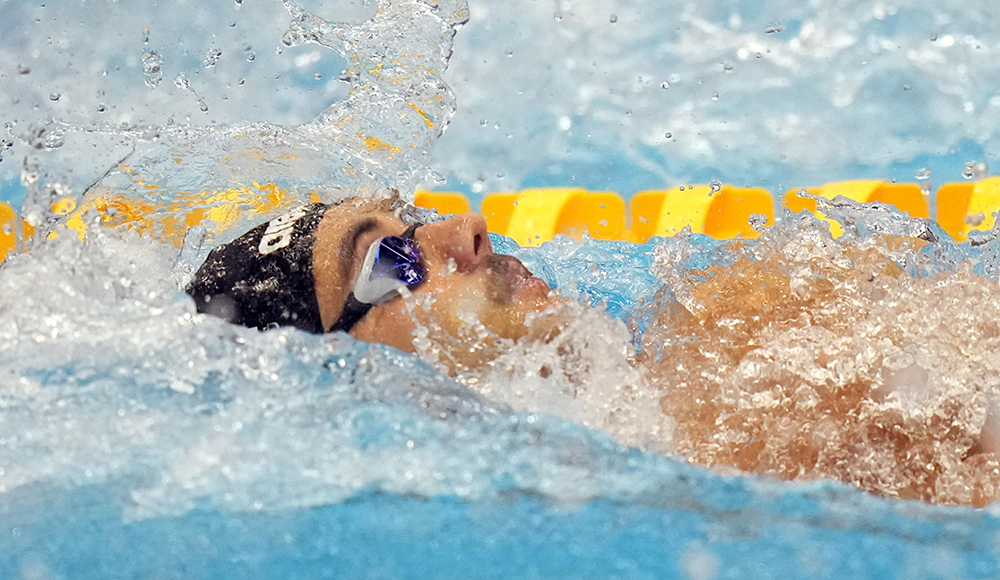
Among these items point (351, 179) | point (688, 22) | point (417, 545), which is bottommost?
point (417, 545)

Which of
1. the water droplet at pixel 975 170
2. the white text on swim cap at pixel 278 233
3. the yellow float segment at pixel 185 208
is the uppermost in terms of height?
the water droplet at pixel 975 170

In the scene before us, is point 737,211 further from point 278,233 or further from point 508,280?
point 278,233

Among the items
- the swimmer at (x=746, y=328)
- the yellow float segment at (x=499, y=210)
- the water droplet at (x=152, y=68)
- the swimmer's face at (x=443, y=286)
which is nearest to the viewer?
the swimmer at (x=746, y=328)

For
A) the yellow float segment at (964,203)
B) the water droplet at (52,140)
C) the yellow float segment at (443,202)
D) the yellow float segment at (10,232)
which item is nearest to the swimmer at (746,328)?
the water droplet at (52,140)

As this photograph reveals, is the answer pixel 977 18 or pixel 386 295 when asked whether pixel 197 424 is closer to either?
pixel 386 295

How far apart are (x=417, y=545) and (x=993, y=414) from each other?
2.32ft

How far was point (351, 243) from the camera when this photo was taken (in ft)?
4.50

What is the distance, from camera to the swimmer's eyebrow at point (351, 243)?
4.43 feet

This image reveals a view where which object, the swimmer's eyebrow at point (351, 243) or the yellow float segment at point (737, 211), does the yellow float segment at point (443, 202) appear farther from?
the swimmer's eyebrow at point (351, 243)

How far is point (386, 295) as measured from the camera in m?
1.32

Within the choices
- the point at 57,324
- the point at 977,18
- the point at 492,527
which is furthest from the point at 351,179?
the point at 977,18

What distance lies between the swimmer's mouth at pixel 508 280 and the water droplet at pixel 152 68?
2540 mm

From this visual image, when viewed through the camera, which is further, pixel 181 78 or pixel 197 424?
pixel 181 78

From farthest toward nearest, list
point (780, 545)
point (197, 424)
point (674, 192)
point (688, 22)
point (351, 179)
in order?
point (688, 22)
point (674, 192)
point (351, 179)
point (197, 424)
point (780, 545)
